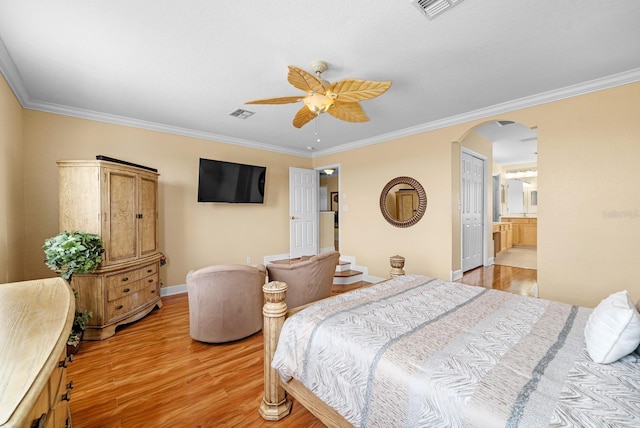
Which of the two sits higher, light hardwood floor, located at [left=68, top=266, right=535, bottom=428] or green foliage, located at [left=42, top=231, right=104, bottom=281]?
green foliage, located at [left=42, top=231, right=104, bottom=281]

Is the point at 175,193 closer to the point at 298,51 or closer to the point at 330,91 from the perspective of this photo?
the point at 298,51

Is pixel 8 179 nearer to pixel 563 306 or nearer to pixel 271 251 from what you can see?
pixel 271 251

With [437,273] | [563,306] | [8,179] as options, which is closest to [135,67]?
[8,179]

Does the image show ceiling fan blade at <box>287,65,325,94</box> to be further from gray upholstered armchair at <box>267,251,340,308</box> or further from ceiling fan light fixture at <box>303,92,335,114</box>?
gray upholstered armchair at <box>267,251,340,308</box>

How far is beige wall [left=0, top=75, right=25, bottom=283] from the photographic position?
7.71ft

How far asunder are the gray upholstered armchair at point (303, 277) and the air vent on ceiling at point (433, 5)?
87.0 inches

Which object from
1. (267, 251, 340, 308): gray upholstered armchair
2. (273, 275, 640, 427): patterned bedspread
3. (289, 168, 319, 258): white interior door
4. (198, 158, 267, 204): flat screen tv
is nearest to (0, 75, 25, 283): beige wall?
(198, 158, 267, 204): flat screen tv

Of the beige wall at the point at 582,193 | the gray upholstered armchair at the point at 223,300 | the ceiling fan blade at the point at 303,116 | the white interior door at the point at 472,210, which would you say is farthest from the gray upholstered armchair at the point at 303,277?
the white interior door at the point at 472,210

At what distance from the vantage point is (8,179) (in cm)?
253

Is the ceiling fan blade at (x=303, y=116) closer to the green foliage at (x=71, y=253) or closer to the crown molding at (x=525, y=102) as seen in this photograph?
the crown molding at (x=525, y=102)

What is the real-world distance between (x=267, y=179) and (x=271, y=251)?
145 centimetres

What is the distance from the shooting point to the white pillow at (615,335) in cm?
100

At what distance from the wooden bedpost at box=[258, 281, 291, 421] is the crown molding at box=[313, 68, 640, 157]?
11.3 ft

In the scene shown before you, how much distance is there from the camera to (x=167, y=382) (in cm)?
196
